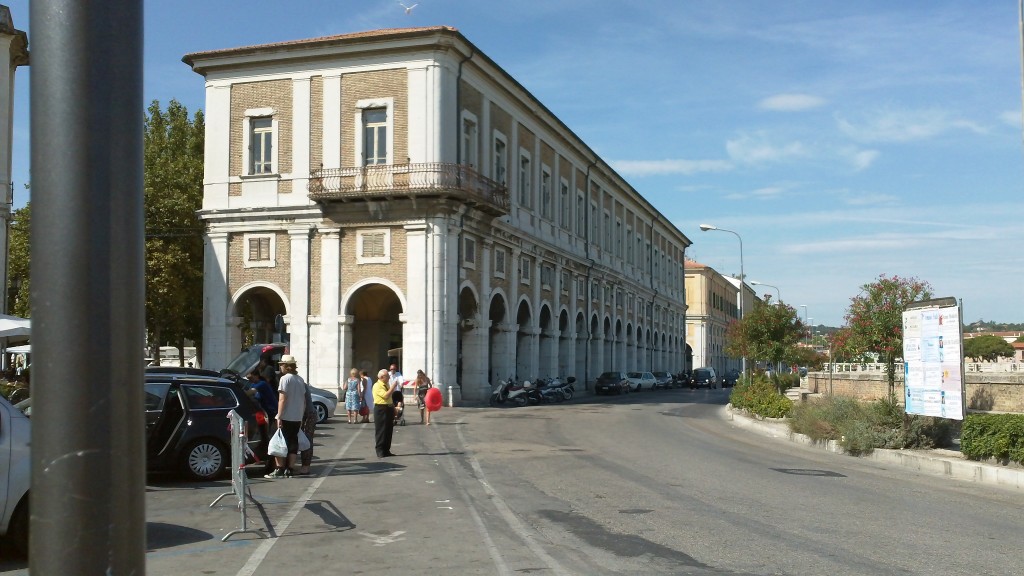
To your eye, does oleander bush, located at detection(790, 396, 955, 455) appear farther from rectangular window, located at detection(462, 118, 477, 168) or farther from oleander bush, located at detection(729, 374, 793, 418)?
rectangular window, located at detection(462, 118, 477, 168)

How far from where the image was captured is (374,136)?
39.0 metres

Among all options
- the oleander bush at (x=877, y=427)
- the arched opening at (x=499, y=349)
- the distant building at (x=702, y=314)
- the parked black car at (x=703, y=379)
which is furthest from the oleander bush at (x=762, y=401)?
the distant building at (x=702, y=314)

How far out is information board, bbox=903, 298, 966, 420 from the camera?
1717 cm

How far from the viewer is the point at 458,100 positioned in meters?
39.5

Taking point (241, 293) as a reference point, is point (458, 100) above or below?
above

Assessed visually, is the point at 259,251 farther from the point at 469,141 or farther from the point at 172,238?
the point at 469,141

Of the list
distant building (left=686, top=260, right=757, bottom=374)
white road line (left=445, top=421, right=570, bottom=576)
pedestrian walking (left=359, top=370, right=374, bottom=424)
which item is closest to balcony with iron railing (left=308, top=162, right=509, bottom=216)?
pedestrian walking (left=359, top=370, right=374, bottom=424)

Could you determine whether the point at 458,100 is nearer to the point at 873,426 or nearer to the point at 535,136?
the point at 535,136

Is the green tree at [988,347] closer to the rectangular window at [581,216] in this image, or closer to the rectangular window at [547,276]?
the rectangular window at [581,216]

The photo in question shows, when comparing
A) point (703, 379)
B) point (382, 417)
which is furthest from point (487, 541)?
point (703, 379)

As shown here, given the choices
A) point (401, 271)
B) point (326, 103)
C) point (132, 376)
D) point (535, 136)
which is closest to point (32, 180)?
point (132, 376)

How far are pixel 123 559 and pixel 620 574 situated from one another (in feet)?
20.3

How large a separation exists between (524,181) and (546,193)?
3529mm

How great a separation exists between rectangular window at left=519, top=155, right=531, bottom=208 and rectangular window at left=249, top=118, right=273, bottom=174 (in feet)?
40.3
